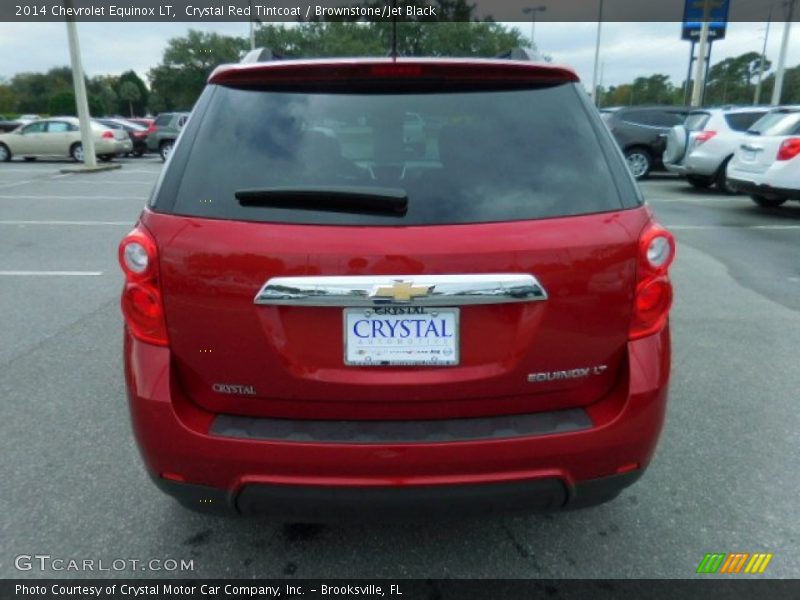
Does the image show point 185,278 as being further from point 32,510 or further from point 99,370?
point 99,370

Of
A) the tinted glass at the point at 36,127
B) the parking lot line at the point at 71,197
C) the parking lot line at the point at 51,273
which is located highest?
the tinted glass at the point at 36,127

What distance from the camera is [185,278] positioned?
1.83m

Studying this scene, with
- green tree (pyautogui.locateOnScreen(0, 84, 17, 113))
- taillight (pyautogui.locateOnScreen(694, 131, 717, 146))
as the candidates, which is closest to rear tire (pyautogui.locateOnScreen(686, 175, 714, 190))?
taillight (pyautogui.locateOnScreen(694, 131, 717, 146))

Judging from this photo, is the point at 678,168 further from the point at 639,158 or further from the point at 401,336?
the point at 401,336

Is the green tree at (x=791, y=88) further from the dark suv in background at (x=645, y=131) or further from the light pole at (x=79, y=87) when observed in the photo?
the light pole at (x=79, y=87)

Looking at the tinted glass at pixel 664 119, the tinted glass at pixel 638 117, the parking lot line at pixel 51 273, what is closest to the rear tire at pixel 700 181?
the tinted glass at pixel 664 119

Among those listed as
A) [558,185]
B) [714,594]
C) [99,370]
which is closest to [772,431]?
[714,594]

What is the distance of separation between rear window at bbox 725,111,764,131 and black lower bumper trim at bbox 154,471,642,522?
12416 millimetres

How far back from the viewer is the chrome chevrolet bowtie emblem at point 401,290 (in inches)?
69.0

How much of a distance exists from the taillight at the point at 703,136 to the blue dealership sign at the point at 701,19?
16.5 m

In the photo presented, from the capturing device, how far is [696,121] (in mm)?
13531

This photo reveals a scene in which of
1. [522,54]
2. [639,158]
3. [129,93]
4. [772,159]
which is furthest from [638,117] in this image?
[129,93]

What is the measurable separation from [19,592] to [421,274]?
1.83 m

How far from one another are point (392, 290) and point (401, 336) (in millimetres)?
147
